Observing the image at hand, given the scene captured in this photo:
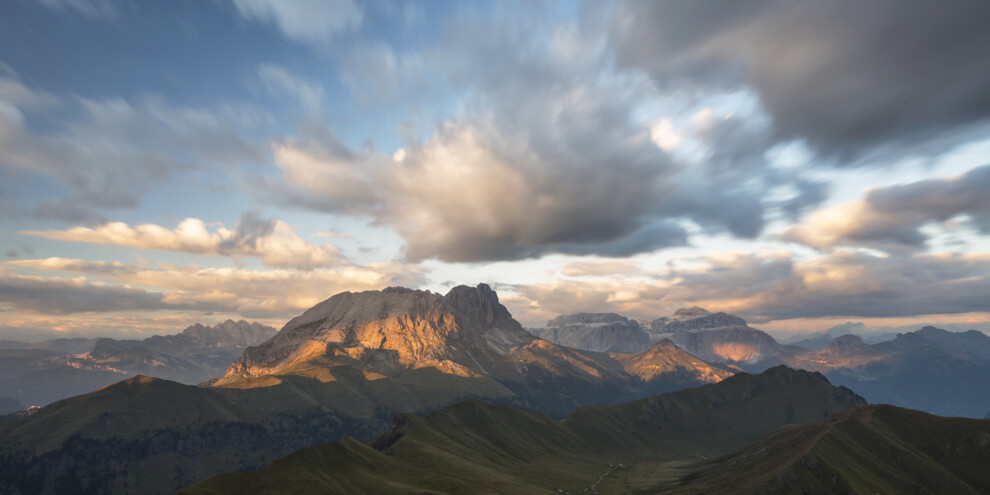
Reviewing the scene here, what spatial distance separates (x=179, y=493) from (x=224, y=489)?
3370cm

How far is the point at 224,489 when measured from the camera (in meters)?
198

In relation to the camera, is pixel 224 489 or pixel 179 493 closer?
pixel 179 493

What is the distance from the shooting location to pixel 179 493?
167500mm
